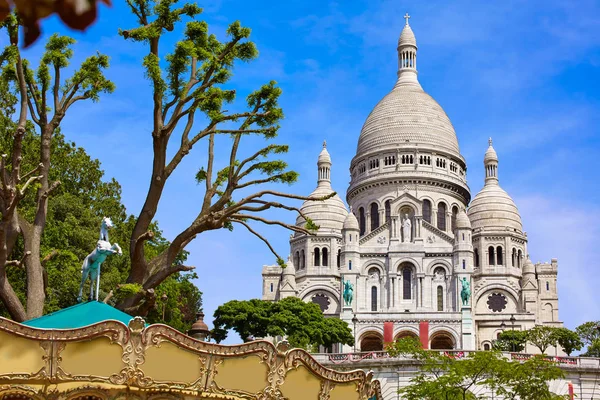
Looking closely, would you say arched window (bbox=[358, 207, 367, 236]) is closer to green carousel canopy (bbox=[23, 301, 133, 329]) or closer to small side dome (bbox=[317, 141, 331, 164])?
small side dome (bbox=[317, 141, 331, 164])

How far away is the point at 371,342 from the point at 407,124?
79.4 feet

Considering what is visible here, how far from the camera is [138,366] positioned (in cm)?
1523

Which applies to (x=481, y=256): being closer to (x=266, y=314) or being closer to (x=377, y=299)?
(x=377, y=299)

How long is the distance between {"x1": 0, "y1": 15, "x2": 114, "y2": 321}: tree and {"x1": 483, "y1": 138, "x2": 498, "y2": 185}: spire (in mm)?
66567

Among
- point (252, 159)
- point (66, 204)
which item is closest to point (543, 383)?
point (252, 159)

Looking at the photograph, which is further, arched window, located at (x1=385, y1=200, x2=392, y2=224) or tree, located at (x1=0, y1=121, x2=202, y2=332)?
arched window, located at (x1=385, y1=200, x2=392, y2=224)

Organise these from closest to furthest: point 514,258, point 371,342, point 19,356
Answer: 1. point 19,356
2. point 371,342
3. point 514,258

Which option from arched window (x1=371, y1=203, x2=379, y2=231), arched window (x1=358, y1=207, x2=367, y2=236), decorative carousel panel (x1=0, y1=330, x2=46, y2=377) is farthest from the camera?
arched window (x1=358, y1=207, x2=367, y2=236)

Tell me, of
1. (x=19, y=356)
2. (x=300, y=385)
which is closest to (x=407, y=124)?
(x=300, y=385)

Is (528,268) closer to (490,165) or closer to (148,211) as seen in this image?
(490,165)

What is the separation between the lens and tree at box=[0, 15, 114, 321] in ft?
72.3

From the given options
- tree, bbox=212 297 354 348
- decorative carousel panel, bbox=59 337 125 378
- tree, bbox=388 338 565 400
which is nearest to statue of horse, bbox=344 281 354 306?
tree, bbox=212 297 354 348

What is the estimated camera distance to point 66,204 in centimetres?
4331

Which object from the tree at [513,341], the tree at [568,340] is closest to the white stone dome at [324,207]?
the tree at [513,341]
